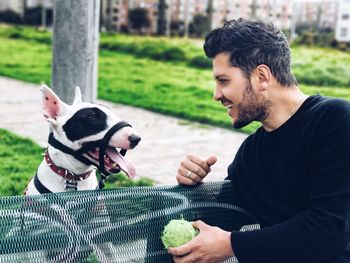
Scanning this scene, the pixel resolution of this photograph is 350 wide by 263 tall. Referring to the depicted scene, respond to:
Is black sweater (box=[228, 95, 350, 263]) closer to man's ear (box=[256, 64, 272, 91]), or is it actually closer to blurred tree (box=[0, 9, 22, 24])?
man's ear (box=[256, 64, 272, 91])

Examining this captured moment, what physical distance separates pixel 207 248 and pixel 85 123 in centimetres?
102

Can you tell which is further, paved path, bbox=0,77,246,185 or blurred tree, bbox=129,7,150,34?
blurred tree, bbox=129,7,150,34

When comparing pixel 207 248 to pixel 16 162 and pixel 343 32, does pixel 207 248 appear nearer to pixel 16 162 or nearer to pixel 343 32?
pixel 16 162

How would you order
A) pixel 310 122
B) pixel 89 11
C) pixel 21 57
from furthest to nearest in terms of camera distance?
1. pixel 21 57
2. pixel 89 11
3. pixel 310 122

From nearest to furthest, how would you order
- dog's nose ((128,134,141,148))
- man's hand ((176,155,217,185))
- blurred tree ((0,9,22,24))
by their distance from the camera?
1. man's hand ((176,155,217,185))
2. dog's nose ((128,134,141,148))
3. blurred tree ((0,9,22,24))

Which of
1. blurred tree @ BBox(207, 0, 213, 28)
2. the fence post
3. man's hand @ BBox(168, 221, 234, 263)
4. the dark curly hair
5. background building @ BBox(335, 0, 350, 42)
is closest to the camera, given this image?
man's hand @ BBox(168, 221, 234, 263)

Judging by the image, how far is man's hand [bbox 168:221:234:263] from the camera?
7.30ft

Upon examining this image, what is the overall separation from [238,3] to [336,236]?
68636 mm

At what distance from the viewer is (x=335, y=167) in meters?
2.12

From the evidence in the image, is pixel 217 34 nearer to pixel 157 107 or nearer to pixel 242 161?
pixel 242 161

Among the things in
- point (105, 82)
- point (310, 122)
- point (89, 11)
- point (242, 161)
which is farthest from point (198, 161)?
point (105, 82)

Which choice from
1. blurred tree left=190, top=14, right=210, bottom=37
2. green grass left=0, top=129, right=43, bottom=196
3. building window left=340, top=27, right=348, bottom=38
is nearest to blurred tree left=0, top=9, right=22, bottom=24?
blurred tree left=190, top=14, right=210, bottom=37

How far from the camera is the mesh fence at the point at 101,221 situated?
83.0 inches

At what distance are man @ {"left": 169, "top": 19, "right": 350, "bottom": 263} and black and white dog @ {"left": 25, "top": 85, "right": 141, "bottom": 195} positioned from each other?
1.51 ft
